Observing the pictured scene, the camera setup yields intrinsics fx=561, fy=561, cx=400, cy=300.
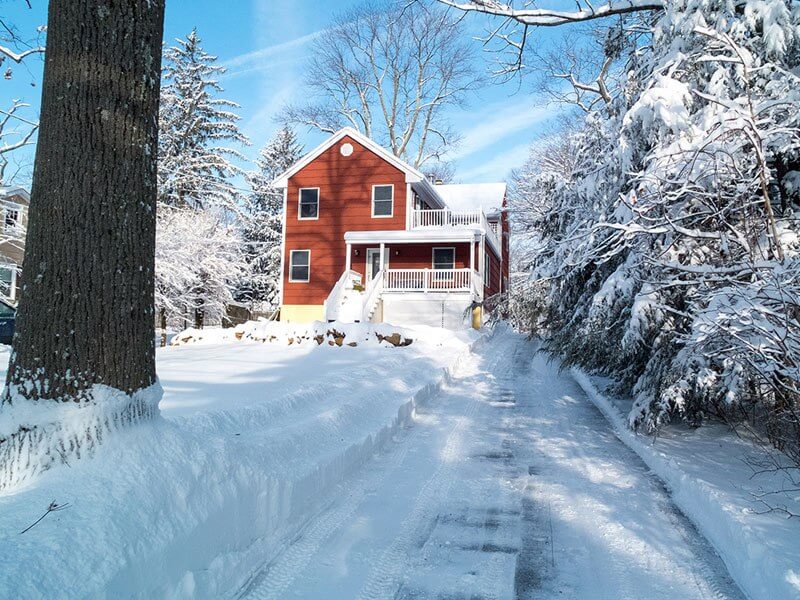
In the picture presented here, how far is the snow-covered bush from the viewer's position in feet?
13.7

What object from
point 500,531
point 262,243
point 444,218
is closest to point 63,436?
point 500,531

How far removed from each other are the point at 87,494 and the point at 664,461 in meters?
4.65

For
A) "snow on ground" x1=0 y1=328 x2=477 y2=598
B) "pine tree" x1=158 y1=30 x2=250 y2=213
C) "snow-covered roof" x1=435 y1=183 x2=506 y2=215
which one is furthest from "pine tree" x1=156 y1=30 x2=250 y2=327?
"snow on ground" x1=0 y1=328 x2=477 y2=598

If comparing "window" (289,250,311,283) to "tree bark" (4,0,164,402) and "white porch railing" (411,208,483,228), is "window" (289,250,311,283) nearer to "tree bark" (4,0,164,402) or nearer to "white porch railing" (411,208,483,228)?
"white porch railing" (411,208,483,228)

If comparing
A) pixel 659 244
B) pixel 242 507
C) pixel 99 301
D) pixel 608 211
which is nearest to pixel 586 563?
pixel 242 507

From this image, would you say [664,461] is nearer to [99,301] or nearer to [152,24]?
[99,301]

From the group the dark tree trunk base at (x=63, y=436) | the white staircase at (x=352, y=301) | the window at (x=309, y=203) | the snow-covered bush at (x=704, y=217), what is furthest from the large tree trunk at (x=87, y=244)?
the window at (x=309, y=203)

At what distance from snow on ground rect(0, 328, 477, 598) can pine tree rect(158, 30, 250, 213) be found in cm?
2228

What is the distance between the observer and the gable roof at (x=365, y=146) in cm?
2167

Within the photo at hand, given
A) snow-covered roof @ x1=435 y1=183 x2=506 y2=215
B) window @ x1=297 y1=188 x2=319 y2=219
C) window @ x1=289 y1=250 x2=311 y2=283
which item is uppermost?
snow-covered roof @ x1=435 y1=183 x2=506 y2=215

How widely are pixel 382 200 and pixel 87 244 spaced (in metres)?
19.5

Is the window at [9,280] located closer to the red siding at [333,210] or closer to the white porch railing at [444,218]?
the red siding at [333,210]

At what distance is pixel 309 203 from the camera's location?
899 inches

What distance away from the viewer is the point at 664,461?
16.8 feet
